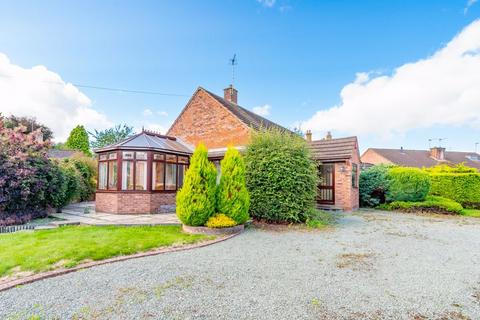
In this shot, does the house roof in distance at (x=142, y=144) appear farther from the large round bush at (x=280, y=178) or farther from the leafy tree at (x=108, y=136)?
the leafy tree at (x=108, y=136)

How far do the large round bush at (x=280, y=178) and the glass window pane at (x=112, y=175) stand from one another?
6026mm

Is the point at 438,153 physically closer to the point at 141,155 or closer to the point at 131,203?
the point at 141,155

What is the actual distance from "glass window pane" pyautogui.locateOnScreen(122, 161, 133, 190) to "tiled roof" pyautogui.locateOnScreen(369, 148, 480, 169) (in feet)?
111

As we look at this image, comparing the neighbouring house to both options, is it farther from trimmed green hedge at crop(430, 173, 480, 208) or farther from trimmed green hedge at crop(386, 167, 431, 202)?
trimmed green hedge at crop(386, 167, 431, 202)

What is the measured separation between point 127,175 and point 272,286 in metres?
9.25

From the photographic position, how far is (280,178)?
953 cm

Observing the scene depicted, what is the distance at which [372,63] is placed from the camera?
46.9ft

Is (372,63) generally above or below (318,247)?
above

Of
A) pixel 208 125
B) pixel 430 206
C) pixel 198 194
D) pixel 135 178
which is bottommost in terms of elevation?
pixel 430 206

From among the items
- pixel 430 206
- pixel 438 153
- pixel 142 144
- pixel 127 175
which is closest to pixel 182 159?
pixel 142 144

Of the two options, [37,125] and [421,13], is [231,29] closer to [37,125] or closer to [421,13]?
[421,13]

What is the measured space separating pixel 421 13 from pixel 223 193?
1051 cm

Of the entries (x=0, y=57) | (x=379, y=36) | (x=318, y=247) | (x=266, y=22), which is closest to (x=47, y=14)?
(x=0, y=57)

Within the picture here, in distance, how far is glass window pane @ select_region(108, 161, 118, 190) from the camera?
38.3 ft
